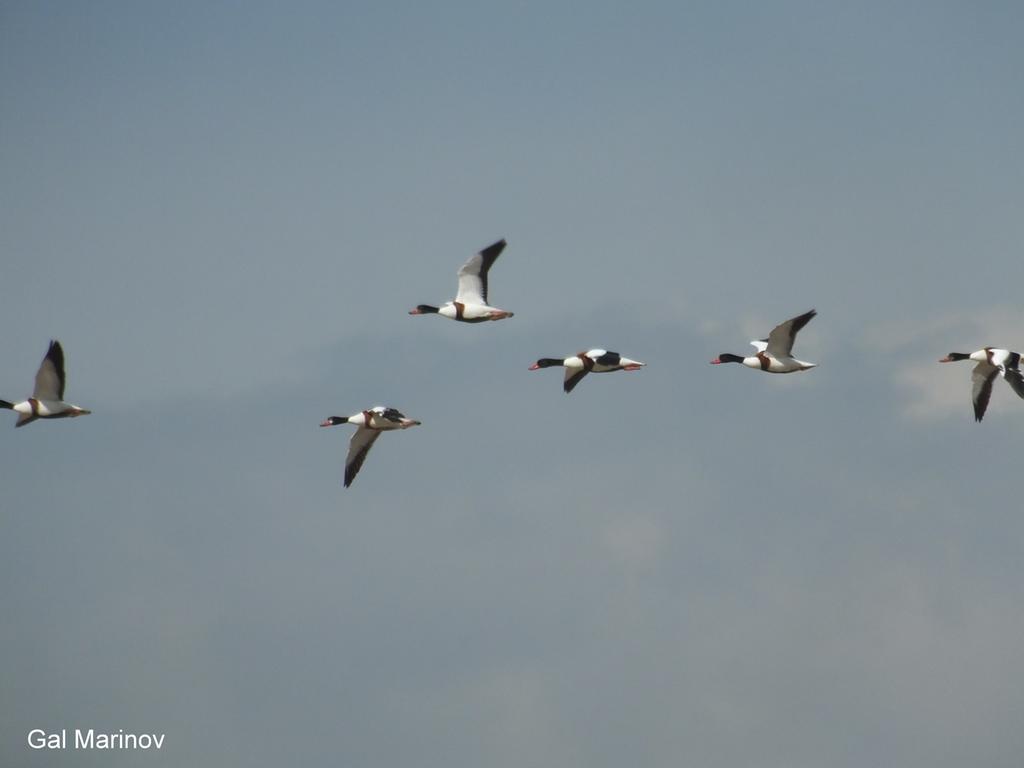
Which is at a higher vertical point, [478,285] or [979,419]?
[478,285]

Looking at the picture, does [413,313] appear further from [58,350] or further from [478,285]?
[58,350]

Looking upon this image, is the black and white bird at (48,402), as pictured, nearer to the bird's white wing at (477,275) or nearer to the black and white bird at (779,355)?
the bird's white wing at (477,275)

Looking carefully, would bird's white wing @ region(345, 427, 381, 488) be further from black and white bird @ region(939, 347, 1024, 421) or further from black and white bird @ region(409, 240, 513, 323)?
black and white bird @ region(939, 347, 1024, 421)

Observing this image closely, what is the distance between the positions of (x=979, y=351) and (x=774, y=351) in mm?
5257

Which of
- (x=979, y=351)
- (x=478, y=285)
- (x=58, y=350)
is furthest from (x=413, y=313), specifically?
(x=979, y=351)

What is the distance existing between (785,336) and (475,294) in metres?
7.46

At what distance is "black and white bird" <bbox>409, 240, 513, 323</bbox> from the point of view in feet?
157

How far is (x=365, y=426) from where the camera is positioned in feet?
166

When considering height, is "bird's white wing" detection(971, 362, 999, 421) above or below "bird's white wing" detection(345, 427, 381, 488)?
above

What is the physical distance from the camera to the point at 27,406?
48.4m

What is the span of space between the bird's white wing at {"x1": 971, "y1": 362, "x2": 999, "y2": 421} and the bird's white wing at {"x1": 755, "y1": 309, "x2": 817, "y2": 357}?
4958 mm

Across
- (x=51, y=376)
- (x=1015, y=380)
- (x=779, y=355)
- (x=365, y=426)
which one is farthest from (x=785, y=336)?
(x=51, y=376)

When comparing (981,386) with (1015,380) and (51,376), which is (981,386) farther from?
(51,376)

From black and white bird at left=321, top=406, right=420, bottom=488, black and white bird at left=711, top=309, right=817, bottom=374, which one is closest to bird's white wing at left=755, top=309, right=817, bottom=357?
black and white bird at left=711, top=309, right=817, bottom=374
